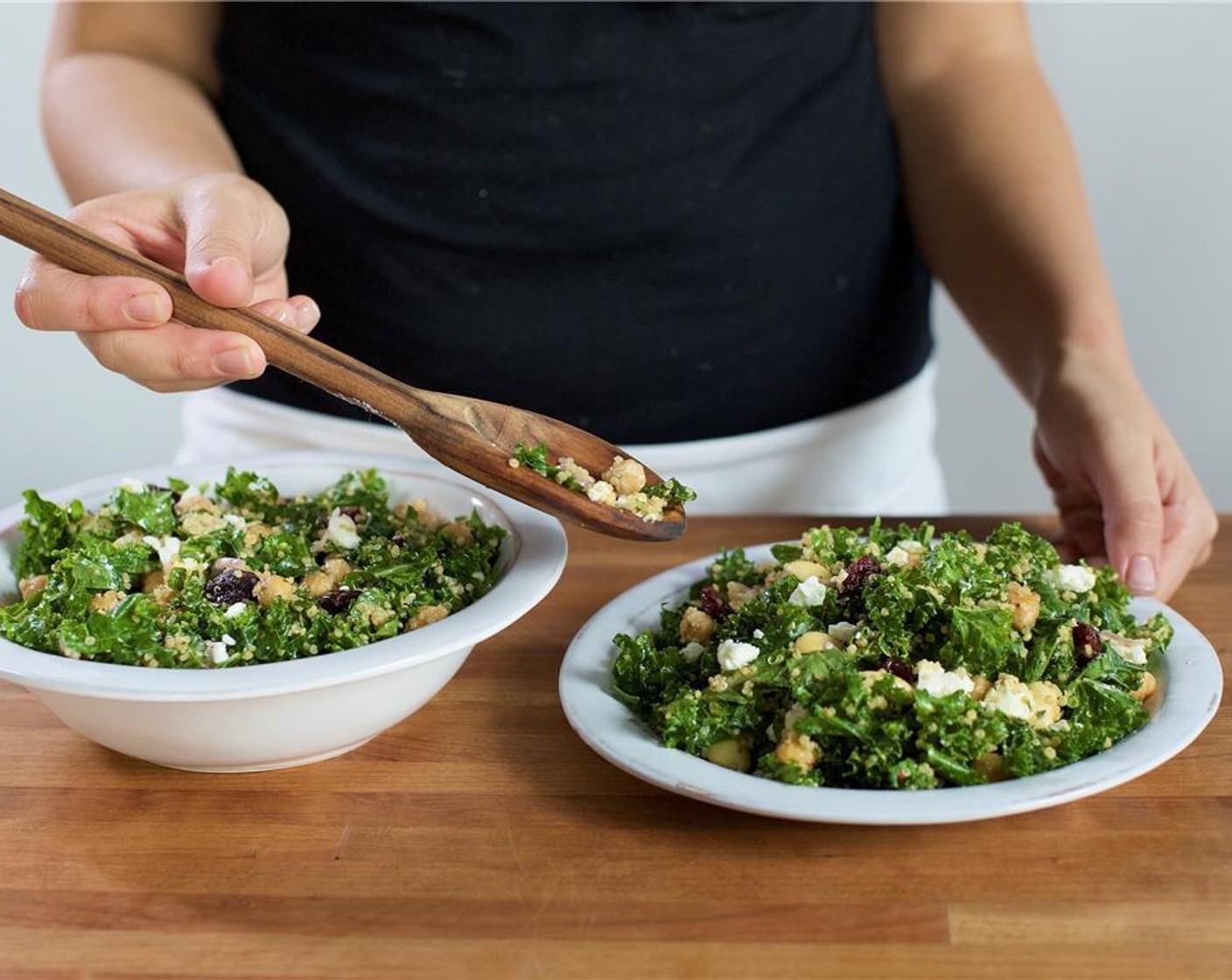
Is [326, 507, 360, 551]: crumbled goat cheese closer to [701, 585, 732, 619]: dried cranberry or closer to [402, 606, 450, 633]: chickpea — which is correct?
[402, 606, 450, 633]: chickpea

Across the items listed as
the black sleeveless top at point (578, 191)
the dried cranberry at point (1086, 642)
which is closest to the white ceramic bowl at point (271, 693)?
the dried cranberry at point (1086, 642)

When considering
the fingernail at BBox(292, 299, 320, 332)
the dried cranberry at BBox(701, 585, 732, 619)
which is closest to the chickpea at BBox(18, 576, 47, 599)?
the fingernail at BBox(292, 299, 320, 332)

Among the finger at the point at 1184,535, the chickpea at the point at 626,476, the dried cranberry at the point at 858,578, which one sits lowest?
the finger at the point at 1184,535

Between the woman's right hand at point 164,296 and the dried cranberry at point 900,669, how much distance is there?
0.56 m

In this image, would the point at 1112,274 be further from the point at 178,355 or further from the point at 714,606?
the point at 178,355

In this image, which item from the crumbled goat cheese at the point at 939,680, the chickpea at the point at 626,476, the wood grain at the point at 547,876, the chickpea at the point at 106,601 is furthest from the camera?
the chickpea at the point at 626,476

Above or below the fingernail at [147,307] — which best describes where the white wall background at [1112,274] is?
below

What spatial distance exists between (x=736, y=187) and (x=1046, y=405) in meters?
0.52

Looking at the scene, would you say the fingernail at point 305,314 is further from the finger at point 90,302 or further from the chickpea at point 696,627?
the chickpea at point 696,627

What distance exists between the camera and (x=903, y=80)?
1.96 m

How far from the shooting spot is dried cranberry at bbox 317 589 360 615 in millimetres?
1095

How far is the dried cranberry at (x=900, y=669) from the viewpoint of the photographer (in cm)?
100

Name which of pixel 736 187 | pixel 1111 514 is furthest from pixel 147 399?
pixel 1111 514

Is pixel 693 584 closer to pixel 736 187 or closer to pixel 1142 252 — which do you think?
pixel 736 187
